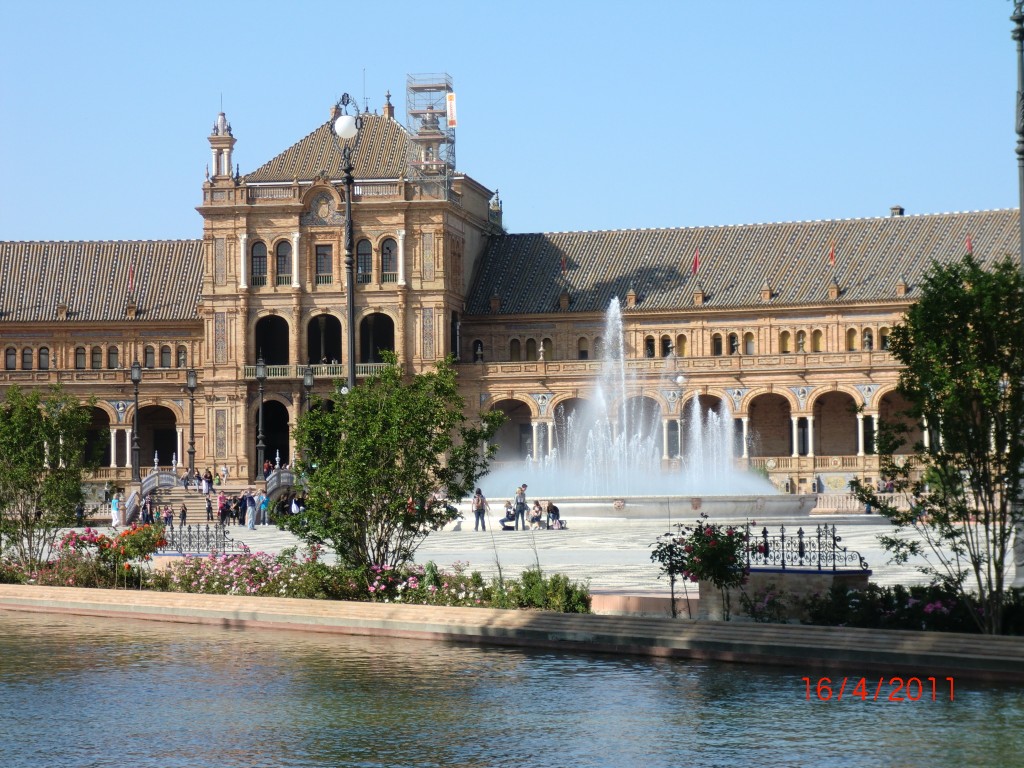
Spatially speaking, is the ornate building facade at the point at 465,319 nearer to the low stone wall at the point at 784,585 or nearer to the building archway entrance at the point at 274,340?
the building archway entrance at the point at 274,340

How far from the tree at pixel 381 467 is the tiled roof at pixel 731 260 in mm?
54100

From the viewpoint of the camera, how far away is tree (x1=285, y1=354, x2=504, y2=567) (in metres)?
27.2

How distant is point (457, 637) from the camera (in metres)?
23.6

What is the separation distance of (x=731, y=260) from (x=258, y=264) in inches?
893

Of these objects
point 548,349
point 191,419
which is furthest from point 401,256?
point 191,419

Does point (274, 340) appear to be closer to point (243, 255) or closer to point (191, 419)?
point (243, 255)

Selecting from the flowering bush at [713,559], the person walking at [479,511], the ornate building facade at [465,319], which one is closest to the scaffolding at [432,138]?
the ornate building facade at [465,319]

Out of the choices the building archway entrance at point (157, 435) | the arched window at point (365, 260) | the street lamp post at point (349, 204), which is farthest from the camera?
the building archway entrance at point (157, 435)

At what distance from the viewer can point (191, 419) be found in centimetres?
7956

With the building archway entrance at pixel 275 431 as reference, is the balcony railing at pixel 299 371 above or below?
above

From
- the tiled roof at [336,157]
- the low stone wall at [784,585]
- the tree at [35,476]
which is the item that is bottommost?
the low stone wall at [784,585]

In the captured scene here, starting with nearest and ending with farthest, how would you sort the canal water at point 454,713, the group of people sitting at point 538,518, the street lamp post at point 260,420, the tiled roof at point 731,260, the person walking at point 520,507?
the canal water at point 454,713
the group of people sitting at point 538,518
the person walking at point 520,507
the street lamp post at point 260,420
the tiled roof at point 731,260

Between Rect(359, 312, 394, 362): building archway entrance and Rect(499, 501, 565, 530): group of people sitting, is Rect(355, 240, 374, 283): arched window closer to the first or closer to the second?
Rect(359, 312, 394, 362): building archway entrance

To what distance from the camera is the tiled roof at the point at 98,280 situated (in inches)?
3423
